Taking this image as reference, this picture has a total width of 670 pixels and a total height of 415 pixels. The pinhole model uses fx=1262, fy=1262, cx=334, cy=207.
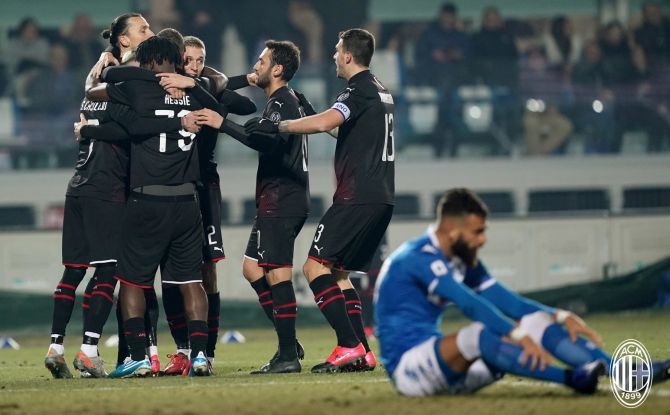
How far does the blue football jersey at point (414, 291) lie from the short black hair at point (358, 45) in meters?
2.46

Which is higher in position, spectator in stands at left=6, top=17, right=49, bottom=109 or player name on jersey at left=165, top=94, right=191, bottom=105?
spectator in stands at left=6, top=17, right=49, bottom=109

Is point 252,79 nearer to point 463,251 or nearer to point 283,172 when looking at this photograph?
point 283,172

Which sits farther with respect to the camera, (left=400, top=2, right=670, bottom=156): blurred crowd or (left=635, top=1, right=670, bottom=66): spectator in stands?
(left=635, top=1, right=670, bottom=66): spectator in stands

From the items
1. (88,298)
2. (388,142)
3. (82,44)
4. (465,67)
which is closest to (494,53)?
(465,67)

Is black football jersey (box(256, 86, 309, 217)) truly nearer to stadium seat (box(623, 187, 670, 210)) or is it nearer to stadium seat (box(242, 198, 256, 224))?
stadium seat (box(242, 198, 256, 224))

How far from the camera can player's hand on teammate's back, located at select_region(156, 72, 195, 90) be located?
7.64 metres

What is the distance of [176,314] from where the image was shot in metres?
8.30

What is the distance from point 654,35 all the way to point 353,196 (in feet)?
45.4

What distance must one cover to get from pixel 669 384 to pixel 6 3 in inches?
701

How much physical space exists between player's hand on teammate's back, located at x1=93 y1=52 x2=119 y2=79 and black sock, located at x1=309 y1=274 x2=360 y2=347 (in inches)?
76.4

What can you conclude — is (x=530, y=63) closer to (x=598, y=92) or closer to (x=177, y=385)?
(x=598, y=92)

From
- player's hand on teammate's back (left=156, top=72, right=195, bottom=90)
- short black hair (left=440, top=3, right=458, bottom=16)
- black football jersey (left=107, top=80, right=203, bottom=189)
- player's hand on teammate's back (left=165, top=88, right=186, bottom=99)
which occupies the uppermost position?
short black hair (left=440, top=3, right=458, bottom=16)

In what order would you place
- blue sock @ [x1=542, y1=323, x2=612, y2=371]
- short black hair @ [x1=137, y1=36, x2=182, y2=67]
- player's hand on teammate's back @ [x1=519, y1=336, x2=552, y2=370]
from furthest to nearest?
1. short black hair @ [x1=137, y1=36, x2=182, y2=67]
2. blue sock @ [x1=542, y1=323, x2=612, y2=371]
3. player's hand on teammate's back @ [x1=519, y1=336, x2=552, y2=370]

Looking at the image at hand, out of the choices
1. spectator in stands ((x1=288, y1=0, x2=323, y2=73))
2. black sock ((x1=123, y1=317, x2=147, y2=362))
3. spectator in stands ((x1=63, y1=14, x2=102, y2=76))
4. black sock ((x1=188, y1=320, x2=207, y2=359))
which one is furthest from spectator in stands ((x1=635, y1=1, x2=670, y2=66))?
black sock ((x1=123, y1=317, x2=147, y2=362))
